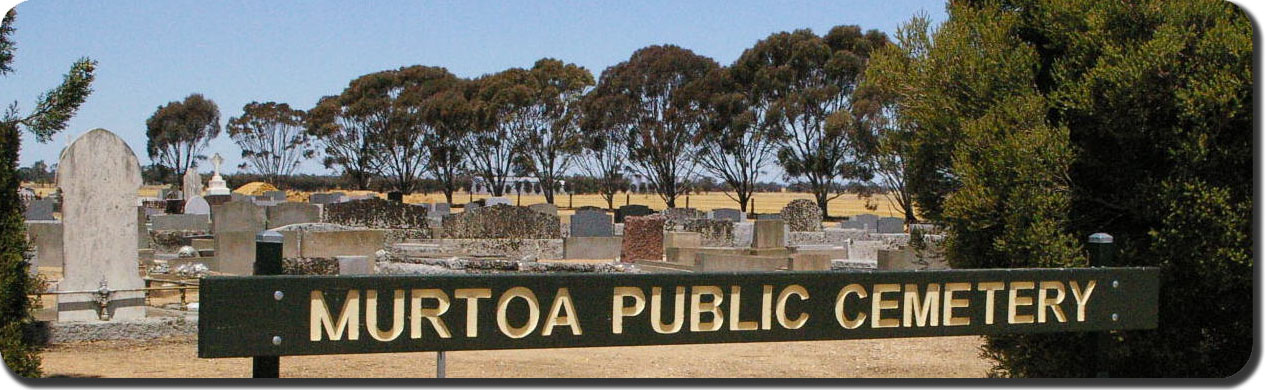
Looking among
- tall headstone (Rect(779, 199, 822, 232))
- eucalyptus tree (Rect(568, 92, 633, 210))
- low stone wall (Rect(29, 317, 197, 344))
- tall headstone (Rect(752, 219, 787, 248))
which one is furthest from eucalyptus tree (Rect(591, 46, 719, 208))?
low stone wall (Rect(29, 317, 197, 344))

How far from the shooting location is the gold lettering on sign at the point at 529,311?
4574 mm

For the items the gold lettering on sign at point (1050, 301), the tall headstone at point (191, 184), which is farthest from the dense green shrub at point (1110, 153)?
the tall headstone at point (191, 184)

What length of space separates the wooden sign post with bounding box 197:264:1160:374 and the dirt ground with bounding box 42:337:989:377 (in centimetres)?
427

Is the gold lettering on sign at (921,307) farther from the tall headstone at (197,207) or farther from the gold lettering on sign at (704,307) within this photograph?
the tall headstone at (197,207)

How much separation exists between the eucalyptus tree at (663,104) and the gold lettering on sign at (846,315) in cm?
4736

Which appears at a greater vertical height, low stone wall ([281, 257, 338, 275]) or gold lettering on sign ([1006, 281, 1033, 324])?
gold lettering on sign ([1006, 281, 1033, 324])

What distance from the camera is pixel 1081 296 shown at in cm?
536

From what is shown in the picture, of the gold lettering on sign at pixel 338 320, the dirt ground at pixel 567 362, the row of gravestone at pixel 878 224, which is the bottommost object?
the dirt ground at pixel 567 362

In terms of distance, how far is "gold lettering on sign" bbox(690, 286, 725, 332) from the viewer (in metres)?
4.74

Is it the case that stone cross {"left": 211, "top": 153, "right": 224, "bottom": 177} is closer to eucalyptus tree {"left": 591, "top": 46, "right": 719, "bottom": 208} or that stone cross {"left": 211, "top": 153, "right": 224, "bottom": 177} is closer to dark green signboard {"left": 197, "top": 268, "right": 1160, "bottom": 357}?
eucalyptus tree {"left": 591, "top": 46, "right": 719, "bottom": 208}

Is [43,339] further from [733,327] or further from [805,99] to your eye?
[805,99]

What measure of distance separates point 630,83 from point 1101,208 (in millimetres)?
48279

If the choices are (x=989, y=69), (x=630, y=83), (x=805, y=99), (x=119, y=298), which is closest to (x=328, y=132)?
(x=630, y=83)

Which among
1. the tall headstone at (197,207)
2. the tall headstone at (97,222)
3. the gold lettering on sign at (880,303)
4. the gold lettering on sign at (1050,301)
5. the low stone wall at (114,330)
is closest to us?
the gold lettering on sign at (880,303)
